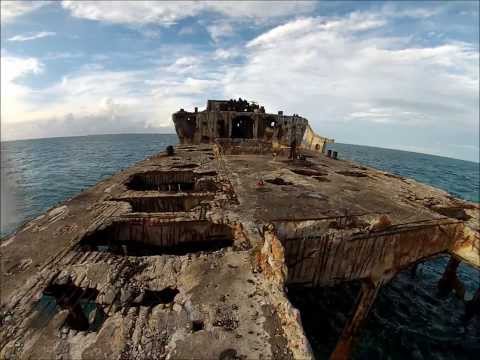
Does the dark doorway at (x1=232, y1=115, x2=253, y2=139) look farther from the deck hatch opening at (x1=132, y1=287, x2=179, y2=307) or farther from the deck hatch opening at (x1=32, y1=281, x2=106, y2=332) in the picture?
the deck hatch opening at (x1=32, y1=281, x2=106, y2=332)

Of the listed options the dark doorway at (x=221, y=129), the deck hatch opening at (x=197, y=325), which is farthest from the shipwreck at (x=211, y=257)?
the dark doorway at (x=221, y=129)

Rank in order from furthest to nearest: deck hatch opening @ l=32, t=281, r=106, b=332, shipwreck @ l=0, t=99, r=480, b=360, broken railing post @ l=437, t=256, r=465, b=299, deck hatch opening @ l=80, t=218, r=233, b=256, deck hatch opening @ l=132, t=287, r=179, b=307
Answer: broken railing post @ l=437, t=256, r=465, b=299, deck hatch opening @ l=80, t=218, r=233, b=256, deck hatch opening @ l=132, t=287, r=179, b=307, deck hatch opening @ l=32, t=281, r=106, b=332, shipwreck @ l=0, t=99, r=480, b=360

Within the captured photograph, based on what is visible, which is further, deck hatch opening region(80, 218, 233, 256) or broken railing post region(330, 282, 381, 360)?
broken railing post region(330, 282, 381, 360)

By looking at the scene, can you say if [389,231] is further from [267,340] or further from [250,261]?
[267,340]

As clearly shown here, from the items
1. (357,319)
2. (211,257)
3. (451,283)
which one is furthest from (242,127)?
(211,257)

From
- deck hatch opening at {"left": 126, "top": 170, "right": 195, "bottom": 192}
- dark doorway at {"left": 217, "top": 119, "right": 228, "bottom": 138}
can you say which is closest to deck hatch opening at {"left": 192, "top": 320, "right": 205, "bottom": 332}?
deck hatch opening at {"left": 126, "top": 170, "right": 195, "bottom": 192}

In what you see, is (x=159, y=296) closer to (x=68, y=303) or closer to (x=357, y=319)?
(x=68, y=303)
